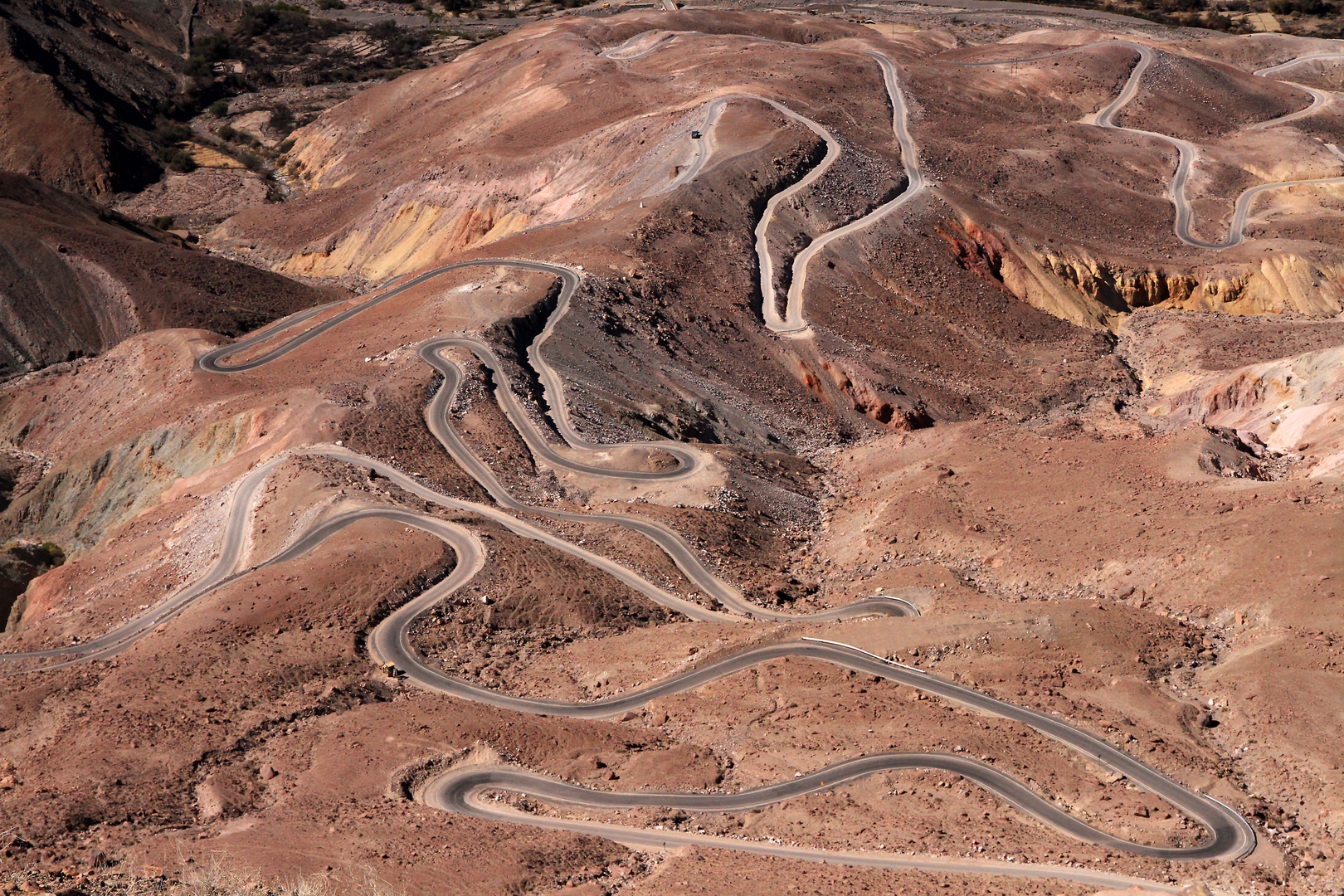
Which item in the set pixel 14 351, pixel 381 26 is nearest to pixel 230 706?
pixel 14 351

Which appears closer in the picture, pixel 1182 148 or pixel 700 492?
pixel 700 492

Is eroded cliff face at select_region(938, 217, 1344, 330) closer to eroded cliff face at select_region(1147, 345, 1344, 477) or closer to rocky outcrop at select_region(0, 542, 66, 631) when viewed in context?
eroded cliff face at select_region(1147, 345, 1344, 477)

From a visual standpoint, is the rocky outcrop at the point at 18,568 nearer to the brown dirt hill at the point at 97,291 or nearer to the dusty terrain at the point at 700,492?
the dusty terrain at the point at 700,492

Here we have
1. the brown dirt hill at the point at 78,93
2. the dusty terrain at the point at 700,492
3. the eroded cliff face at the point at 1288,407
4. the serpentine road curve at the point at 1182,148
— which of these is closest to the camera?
the dusty terrain at the point at 700,492

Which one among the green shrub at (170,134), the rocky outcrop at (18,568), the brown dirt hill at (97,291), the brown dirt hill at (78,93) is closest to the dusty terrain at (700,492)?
the brown dirt hill at (97,291)

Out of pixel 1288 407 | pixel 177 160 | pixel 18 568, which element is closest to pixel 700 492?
pixel 1288 407

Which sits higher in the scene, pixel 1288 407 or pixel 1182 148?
pixel 1182 148

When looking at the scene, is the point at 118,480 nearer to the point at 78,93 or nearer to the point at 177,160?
the point at 177,160
